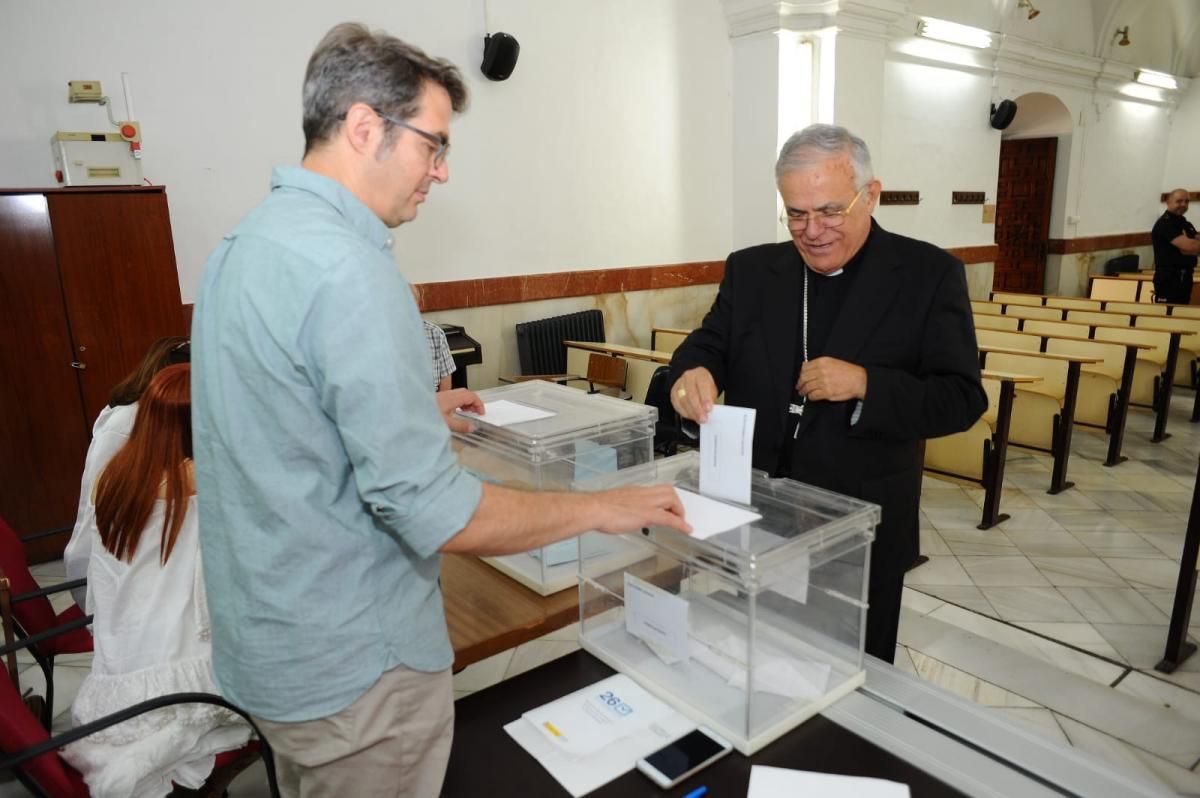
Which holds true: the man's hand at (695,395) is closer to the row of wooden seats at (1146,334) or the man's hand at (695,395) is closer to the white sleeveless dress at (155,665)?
the white sleeveless dress at (155,665)

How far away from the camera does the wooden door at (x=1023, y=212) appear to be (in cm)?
1068

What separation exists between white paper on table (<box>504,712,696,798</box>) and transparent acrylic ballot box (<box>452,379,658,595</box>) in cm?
53

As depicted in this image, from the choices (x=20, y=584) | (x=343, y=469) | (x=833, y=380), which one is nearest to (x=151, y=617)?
(x=20, y=584)

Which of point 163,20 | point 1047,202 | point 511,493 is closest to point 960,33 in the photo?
point 1047,202

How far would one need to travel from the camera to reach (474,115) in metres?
5.47

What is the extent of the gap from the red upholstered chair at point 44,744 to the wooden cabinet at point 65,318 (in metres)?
3.03

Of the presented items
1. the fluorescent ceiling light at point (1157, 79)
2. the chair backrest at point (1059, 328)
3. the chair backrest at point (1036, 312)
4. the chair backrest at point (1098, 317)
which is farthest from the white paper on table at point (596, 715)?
the fluorescent ceiling light at point (1157, 79)

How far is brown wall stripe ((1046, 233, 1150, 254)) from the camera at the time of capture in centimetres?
1066

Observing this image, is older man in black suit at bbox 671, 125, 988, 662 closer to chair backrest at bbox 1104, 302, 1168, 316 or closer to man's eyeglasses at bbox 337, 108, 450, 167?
man's eyeglasses at bbox 337, 108, 450, 167

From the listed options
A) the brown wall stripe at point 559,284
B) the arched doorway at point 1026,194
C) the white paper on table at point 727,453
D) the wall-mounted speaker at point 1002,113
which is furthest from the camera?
the arched doorway at point 1026,194

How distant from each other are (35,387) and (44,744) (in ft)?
10.9

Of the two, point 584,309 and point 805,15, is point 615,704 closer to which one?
point 584,309

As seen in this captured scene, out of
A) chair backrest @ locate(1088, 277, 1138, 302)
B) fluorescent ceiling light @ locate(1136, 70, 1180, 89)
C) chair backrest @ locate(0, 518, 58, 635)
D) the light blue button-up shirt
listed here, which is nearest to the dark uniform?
chair backrest @ locate(1088, 277, 1138, 302)

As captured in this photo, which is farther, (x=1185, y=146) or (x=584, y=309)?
(x=1185, y=146)
